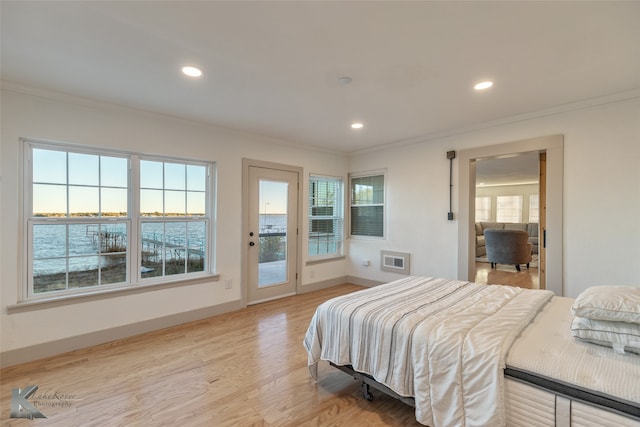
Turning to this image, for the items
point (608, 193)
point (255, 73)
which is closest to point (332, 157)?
point (255, 73)

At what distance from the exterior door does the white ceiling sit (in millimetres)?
1321

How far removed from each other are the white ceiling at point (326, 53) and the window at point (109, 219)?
697 mm

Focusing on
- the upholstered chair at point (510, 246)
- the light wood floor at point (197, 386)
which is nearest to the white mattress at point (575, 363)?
the light wood floor at point (197, 386)

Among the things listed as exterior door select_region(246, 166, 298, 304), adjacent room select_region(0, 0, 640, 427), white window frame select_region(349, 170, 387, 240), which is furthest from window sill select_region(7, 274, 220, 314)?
white window frame select_region(349, 170, 387, 240)

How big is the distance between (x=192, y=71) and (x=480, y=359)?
2740 millimetres

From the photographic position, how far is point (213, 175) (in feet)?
12.3

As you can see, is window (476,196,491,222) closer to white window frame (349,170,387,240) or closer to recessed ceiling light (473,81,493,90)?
white window frame (349,170,387,240)

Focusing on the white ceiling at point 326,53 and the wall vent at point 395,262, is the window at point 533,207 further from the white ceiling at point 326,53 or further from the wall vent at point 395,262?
the white ceiling at point 326,53

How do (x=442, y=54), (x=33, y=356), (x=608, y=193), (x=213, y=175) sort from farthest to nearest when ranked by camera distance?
(x=213, y=175) < (x=608, y=193) < (x=33, y=356) < (x=442, y=54)

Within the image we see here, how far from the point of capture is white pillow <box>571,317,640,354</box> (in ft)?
4.44

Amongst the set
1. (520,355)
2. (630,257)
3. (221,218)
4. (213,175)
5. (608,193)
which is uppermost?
(213,175)

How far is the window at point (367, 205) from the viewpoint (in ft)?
16.1

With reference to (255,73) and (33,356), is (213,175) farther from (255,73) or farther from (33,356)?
(33,356)

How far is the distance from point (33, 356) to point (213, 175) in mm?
2451
